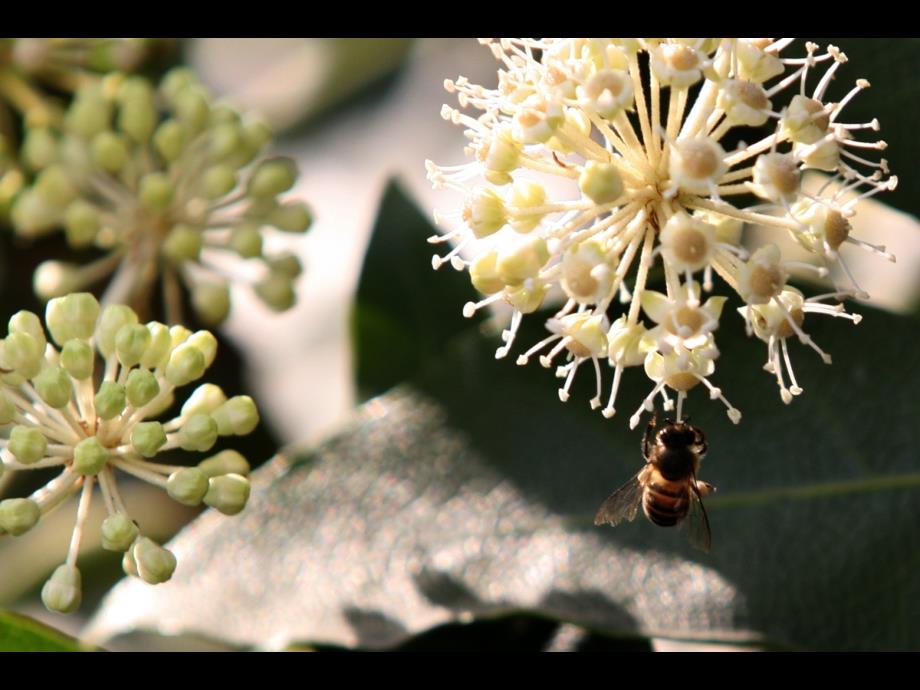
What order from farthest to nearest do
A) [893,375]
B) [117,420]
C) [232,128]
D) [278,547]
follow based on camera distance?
[232,128], [278,547], [893,375], [117,420]

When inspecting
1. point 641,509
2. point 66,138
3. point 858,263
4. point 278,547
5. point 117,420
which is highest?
point 66,138

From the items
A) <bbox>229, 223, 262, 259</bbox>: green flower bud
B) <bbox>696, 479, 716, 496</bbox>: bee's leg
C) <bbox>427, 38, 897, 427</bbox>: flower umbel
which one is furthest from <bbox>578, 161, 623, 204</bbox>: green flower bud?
<bbox>229, 223, 262, 259</bbox>: green flower bud

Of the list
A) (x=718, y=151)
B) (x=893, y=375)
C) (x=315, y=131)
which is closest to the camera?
(x=718, y=151)

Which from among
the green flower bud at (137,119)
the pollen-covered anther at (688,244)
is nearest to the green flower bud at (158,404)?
the green flower bud at (137,119)

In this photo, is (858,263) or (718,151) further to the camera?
(858,263)

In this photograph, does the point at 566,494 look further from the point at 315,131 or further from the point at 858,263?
the point at 315,131

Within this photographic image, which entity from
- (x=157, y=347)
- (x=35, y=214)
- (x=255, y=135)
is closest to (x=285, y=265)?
(x=255, y=135)

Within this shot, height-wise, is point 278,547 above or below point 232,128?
below

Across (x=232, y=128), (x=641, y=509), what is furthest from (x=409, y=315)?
(x=641, y=509)
